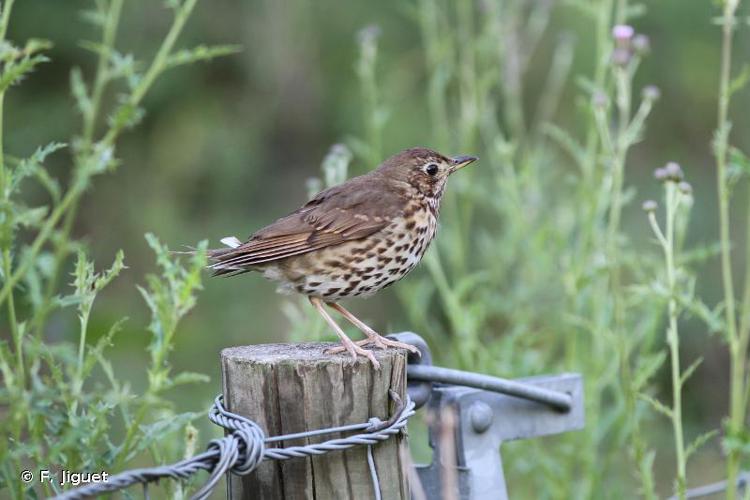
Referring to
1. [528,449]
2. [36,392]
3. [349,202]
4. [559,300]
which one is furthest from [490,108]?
[36,392]

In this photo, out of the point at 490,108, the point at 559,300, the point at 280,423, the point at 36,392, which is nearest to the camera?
the point at 36,392

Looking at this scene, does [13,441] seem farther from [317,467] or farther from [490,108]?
[490,108]

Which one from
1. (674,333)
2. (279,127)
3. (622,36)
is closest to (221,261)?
(674,333)

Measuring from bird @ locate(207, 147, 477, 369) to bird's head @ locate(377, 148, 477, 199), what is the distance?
198 millimetres

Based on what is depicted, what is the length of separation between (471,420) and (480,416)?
3 cm

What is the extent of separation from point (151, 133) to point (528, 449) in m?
5.31

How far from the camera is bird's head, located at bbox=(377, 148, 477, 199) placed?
4.02 metres

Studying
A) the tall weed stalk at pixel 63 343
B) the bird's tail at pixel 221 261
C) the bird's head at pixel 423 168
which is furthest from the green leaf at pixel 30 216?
the bird's head at pixel 423 168

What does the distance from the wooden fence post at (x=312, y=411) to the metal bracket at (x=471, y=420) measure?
45 centimetres

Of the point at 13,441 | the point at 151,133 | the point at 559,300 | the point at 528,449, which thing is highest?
the point at 151,133

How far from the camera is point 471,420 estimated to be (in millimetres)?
3295

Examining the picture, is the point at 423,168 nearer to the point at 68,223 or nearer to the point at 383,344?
the point at 383,344

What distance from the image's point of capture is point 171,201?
8.82 m

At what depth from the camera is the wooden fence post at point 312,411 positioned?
8.54 feet
